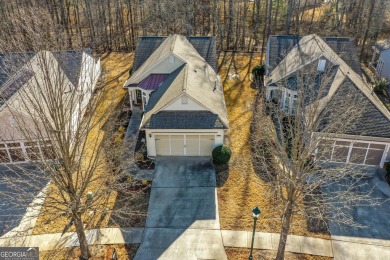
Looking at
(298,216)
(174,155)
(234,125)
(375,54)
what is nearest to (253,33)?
(375,54)

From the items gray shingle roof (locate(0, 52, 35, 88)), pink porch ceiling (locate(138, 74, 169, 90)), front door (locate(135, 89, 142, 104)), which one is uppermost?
gray shingle roof (locate(0, 52, 35, 88))

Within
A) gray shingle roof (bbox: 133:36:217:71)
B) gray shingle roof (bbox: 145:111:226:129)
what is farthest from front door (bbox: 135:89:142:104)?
gray shingle roof (bbox: 145:111:226:129)

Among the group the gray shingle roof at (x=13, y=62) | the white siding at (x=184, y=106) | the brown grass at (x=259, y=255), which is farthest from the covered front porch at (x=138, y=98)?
the brown grass at (x=259, y=255)

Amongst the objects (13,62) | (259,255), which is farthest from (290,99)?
(13,62)

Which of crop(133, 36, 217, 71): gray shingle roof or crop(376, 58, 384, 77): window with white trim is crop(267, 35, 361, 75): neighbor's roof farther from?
crop(133, 36, 217, 71): gray shingle roof

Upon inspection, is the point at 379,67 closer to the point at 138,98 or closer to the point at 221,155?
the point at 221,155

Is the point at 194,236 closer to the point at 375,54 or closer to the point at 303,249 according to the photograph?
the point at 303,249
